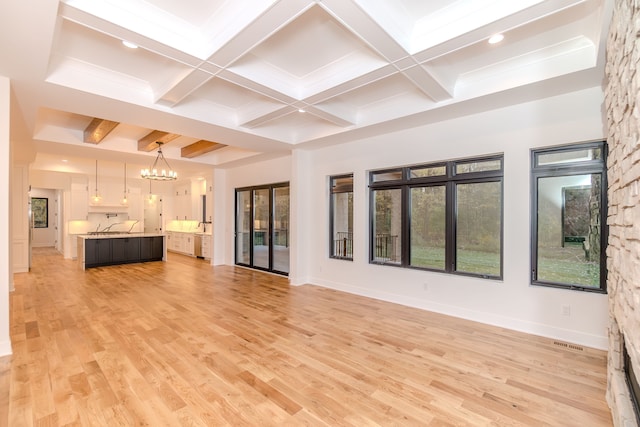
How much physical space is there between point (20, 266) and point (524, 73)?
34.8 feet

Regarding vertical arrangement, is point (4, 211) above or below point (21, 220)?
above

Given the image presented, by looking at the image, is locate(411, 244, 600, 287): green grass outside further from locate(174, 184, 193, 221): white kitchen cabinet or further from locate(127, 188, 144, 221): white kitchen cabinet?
locate(127, 188, 144, 221): white kitchen cabinet

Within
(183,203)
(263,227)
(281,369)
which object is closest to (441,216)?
(281,369)

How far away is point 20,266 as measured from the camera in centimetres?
719

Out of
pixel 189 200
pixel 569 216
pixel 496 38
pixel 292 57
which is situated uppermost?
pixel 292 57

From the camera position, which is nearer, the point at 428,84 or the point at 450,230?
the point at 428,84

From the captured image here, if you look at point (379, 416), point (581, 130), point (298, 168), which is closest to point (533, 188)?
point (581, 130)

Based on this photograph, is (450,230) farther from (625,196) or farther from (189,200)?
(189,200)

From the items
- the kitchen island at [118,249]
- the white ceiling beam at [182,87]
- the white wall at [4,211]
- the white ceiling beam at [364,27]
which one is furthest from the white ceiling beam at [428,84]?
the kitchen island at [118,249]

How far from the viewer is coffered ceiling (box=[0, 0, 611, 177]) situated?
2336 mm

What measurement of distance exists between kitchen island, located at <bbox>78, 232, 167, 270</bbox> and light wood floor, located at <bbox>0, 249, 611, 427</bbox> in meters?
3.34

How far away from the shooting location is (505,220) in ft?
12.5

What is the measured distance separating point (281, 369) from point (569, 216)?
3.66m

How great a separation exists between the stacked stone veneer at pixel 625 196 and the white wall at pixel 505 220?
1.19 meters
